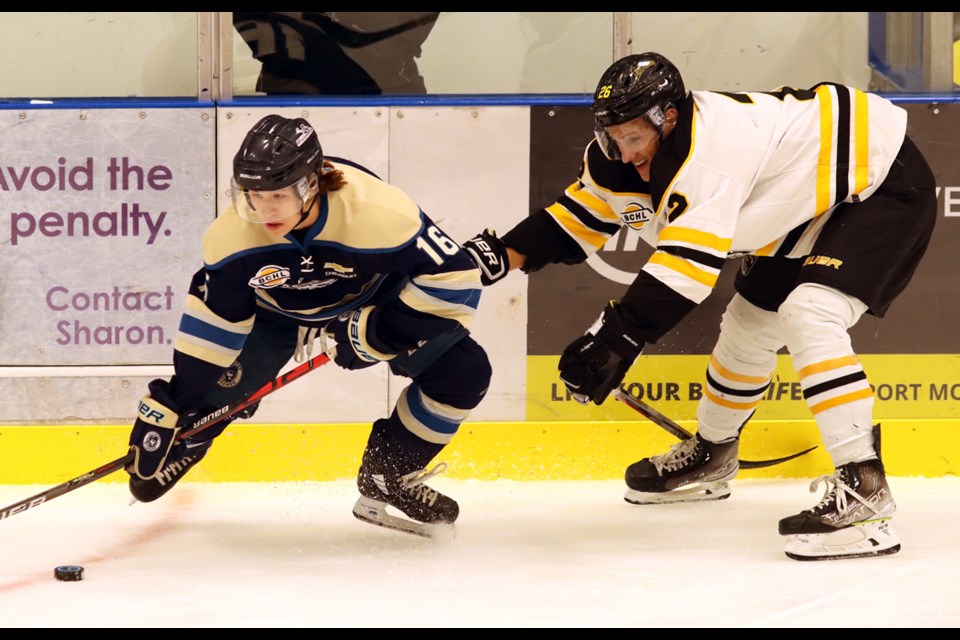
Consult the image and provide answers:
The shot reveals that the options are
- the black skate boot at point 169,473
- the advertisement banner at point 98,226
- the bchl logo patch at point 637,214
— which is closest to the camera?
the black skate boot at point 169,473

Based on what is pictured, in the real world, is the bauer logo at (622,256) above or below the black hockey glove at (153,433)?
above

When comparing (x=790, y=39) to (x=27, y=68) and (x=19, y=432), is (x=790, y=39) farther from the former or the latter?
(x=19, y=432)

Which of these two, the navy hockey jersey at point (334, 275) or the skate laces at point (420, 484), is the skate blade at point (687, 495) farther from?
the navy hockey jersey at point (334, 275)

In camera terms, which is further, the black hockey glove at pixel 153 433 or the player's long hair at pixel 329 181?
the black hockey glove at pixel 153 433

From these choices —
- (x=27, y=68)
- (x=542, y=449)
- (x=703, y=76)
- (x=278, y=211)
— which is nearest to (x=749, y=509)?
(x=542, y=449)

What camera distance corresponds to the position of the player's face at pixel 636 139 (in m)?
2.71

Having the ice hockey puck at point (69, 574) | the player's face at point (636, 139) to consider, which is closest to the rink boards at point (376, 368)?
the player's face at point (636, 139)

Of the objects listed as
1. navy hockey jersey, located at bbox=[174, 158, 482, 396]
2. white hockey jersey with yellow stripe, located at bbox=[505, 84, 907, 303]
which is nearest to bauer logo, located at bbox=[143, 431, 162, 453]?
navy hockey jersey, located at bbox=[174, 158, 482, 396]

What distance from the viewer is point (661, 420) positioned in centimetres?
334

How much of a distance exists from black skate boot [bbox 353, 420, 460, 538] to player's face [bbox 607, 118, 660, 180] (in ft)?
2.65

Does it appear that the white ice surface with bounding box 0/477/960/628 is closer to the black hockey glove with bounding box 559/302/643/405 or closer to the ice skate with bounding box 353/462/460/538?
the ice skate with bounding box 353/462/460/538

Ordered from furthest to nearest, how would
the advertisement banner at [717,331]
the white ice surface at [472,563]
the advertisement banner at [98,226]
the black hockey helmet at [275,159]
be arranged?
the advertisement banner at [717,331], the advertisement banner at [98,226], the black hockey helmet at [275,159], the white ice surface at [472,563]

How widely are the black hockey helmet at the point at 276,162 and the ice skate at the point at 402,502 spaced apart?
733mm

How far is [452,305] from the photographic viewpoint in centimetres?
271
